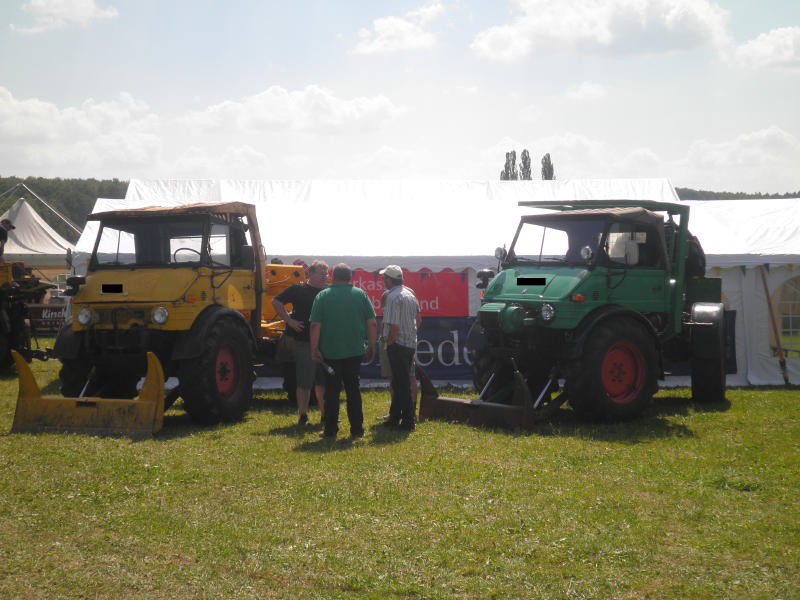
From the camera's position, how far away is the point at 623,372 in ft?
29.3

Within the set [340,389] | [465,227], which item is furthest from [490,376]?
[465,227]

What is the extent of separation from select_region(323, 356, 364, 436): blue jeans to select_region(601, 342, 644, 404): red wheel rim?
274 cm

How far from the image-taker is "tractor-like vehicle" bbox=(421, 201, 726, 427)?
855 cm

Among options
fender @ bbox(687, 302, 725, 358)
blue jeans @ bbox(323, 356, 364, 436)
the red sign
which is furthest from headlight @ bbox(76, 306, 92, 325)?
the red sign

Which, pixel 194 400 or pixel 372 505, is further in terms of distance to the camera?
pixel 194 400

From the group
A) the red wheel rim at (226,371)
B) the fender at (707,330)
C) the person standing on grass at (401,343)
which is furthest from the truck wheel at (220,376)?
the fender at (707,330)

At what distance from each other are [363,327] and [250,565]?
3.84 m

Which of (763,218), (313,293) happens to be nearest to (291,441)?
(313,293)

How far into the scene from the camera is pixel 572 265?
30.0ft

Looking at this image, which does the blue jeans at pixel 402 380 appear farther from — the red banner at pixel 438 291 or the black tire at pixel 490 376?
the red banner at pixel 438 291

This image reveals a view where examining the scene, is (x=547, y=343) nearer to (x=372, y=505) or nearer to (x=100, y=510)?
(x=372, y=505)

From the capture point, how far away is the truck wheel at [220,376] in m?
8.40

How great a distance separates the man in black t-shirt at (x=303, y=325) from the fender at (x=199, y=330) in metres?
0.51

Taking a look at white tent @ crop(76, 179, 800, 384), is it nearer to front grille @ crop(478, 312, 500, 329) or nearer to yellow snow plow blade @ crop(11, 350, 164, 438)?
front grille @ crop(478, 312, 500, 329)
